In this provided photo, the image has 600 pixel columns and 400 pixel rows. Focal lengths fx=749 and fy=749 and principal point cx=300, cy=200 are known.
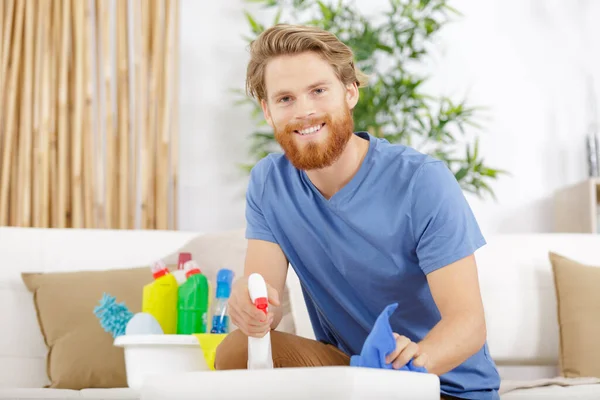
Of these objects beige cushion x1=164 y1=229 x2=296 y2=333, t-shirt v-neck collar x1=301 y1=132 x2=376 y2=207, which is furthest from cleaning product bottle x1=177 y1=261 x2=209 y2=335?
t-shirt v-neck collar x1=301 y1=132 x2=376 y2=207

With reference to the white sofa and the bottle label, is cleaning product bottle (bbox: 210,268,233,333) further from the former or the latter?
the white sofa

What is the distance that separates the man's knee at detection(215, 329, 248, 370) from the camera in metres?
1.41

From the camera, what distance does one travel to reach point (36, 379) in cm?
207

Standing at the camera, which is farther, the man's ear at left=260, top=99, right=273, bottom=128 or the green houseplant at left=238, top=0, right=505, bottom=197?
the green houseplant at left=238, top=0, right=505, bottom=197

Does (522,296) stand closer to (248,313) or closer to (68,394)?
(248,313)

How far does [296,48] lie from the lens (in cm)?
152

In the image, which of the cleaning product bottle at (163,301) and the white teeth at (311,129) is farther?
the cleaning product bottle at (163,301)

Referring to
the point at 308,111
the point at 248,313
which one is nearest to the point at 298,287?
the point at 308,111

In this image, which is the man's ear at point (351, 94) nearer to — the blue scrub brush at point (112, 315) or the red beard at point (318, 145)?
the red beard at point (318, 145)

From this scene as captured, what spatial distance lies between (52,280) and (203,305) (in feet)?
1.82

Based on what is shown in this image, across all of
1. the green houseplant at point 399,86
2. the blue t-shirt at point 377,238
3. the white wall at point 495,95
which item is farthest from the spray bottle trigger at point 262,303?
the white wall at point 495,95

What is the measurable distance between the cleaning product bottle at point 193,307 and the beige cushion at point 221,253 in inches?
10.8

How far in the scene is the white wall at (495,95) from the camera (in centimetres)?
323

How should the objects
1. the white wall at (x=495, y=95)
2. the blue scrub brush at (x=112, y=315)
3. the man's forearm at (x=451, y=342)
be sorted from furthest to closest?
the white wall at (x=495, y=95), the blue scrub brush at (x=112, y=315), the man's forearm at (x=451, y=342)
